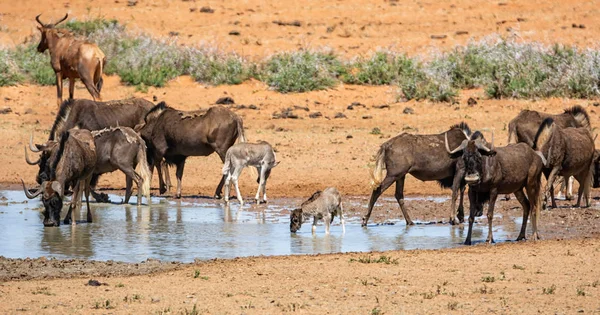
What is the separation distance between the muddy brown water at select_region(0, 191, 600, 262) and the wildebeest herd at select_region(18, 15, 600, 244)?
13.8 inches

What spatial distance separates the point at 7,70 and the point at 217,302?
1863cm

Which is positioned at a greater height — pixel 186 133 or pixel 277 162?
pixel 186 133

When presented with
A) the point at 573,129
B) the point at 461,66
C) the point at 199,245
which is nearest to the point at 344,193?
the point at 573,129

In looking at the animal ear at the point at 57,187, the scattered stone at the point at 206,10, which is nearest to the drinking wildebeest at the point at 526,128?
the animal ear at the point at 57,187

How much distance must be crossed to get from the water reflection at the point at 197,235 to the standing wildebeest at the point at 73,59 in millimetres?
7058

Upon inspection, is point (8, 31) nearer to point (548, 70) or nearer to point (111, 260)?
point (548, 70)

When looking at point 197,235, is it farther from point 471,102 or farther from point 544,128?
point 471,102

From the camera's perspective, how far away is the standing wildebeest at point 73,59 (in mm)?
24188

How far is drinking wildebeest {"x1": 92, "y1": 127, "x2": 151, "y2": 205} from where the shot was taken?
688 inches

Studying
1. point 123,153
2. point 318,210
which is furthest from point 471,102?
point 318,210

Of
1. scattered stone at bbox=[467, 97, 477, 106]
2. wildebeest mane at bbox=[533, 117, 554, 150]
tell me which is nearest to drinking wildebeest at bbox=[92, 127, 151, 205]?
wildebeest mane at bbox=[533, 117, 554, 150]

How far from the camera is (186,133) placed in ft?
62.7

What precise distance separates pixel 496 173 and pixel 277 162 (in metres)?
5.02

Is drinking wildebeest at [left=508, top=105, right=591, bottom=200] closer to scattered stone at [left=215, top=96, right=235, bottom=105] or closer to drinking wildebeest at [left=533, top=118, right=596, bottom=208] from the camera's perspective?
drinking wildebeest at [left=533, top=118, right=596, bottom=208]
